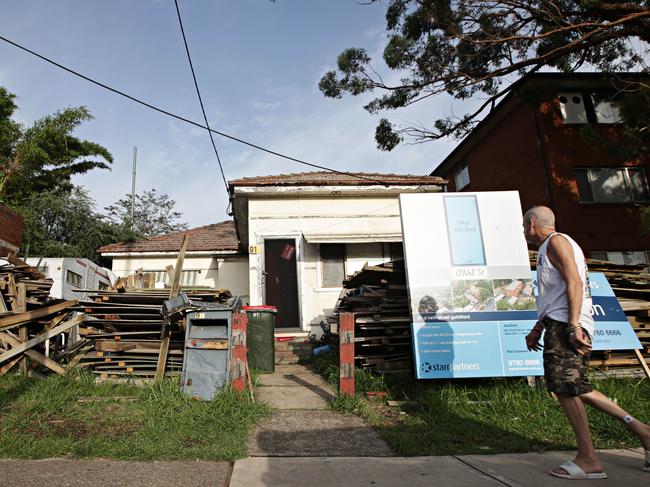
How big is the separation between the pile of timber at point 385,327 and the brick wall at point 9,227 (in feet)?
27.7

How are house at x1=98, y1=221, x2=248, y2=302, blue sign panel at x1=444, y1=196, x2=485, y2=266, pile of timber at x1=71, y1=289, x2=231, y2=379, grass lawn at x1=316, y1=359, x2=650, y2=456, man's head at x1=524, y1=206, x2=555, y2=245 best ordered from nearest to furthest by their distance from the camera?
man's head at x1=524, y1=206, x2=555, y2=245 < grass lawn at x1=316, y1=359, x2=650, y2=456 < blue sign panel at x1=444, y1=196, x2=485, y2=266 < pile of timber at x1=71, y1=289, x2=231, y2=379 < house at x1=98, y1=221, x2=248, y2=302

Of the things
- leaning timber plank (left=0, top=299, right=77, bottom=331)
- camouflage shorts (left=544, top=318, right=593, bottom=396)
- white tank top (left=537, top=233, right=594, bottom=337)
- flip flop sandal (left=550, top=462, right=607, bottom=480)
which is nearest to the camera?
flip flop sandal (left=550, top=462, right=607, bottom=480)

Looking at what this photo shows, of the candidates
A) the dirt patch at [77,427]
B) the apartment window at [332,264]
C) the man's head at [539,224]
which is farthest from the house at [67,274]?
the man's head at [539,224]

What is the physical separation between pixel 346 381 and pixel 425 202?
97.4 inches

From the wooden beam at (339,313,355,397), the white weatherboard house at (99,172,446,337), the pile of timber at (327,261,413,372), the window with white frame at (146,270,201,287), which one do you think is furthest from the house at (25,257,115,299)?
the wooden beam at (339,313,355,397)

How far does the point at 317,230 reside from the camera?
10422 millimetres

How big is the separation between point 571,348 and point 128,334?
217 inches

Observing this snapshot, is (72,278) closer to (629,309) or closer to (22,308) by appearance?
(22,308)

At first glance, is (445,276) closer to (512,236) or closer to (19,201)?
(512,236)

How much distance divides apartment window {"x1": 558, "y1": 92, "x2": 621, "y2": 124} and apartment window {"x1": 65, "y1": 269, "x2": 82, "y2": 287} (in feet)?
53.6

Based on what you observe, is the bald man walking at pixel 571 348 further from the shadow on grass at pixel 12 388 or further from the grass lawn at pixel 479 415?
the shadow on grass at pixel 12 388

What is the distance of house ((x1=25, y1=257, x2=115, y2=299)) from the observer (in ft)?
29.5

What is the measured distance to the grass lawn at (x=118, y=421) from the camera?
3.36 metres

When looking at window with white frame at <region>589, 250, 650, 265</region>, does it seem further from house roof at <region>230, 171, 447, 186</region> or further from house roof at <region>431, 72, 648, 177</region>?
house roof at <region>230, 171, 447, 186</region>
